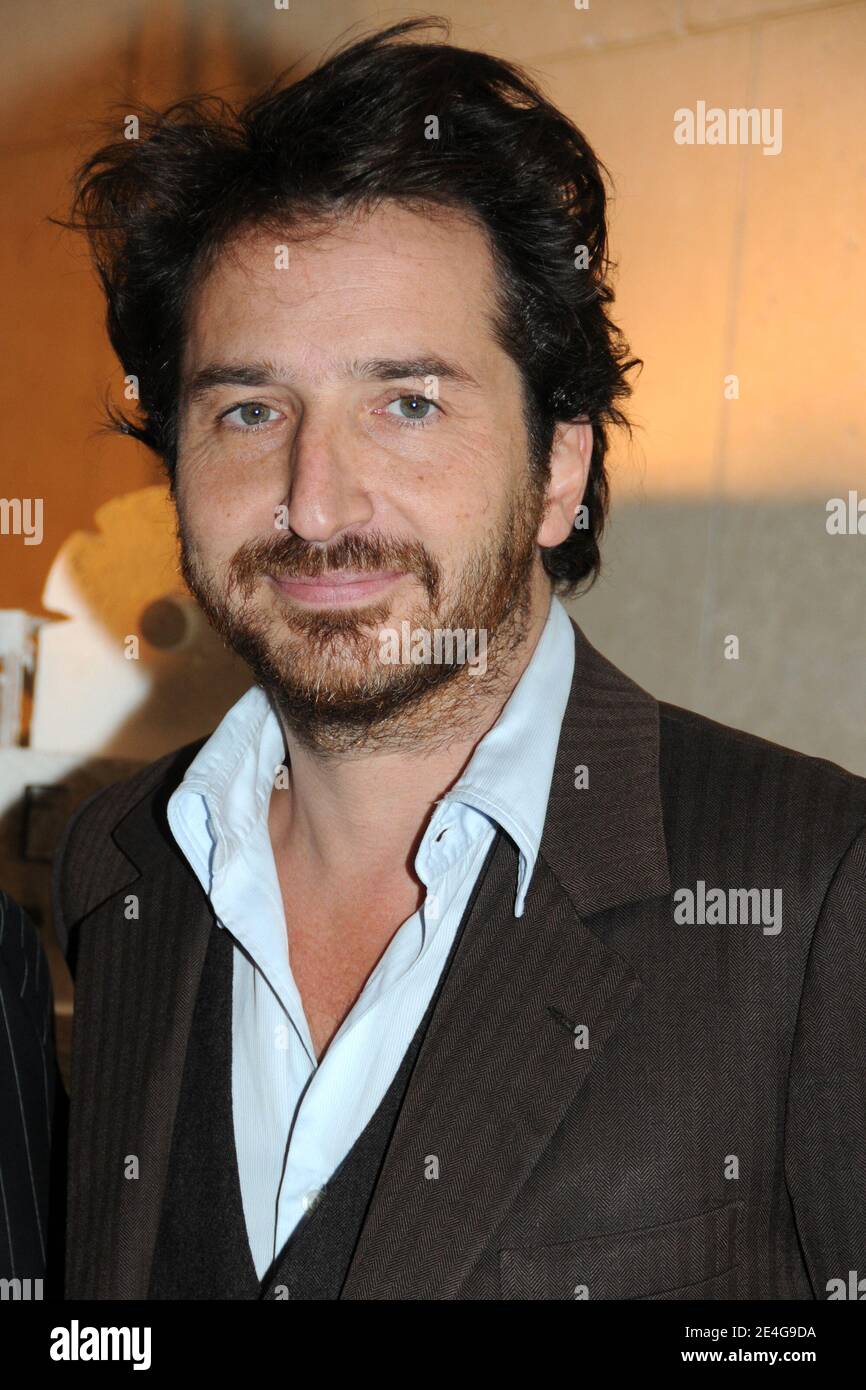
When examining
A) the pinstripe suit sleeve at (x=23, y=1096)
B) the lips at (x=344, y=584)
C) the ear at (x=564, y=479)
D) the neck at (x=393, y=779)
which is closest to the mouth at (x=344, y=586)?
the lips at (x=344, y=584)

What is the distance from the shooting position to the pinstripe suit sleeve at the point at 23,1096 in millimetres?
1267

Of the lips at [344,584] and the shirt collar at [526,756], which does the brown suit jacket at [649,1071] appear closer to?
the shirt collar at [526,756]

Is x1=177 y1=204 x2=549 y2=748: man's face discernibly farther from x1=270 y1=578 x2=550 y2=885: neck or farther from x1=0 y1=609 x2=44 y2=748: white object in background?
x1=0 y1=609 x2=44 y2=748: white object in background

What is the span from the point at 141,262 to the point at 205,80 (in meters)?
1.49

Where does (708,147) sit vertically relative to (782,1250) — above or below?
above

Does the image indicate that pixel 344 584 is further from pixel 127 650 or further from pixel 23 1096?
pixel 127 650

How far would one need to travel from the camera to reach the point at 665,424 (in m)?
2.40

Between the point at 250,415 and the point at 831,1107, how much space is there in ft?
2.80

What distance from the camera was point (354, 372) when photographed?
4.17 feet

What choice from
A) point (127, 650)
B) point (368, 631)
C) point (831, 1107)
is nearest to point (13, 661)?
point (127, 650)

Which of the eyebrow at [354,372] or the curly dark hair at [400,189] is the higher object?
the curly dark hair at [400,189]
